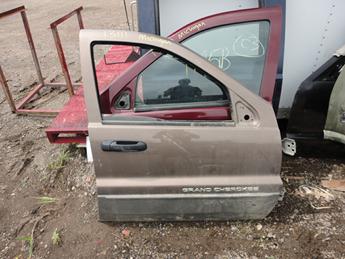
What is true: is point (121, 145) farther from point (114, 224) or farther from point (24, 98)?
point (24, 98)

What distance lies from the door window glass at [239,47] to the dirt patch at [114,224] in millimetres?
1180

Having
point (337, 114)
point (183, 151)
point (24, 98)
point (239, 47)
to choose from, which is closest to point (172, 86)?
point (183, 151)

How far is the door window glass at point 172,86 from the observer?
2362 millimetres

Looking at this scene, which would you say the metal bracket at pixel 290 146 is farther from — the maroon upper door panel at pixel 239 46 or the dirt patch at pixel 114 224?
the maroon upper door panel at pixel 239 46

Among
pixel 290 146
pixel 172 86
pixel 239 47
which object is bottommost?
pixel 290 146

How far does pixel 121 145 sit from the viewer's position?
2.33 meters

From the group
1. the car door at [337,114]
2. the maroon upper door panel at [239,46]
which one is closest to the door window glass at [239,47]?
the maroon upper door panel at [239,46]

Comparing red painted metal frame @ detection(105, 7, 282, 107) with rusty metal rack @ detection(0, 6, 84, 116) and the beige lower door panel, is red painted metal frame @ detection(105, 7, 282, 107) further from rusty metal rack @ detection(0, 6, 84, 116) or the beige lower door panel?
rusty metal rack @ detection(0, 6, 84, 116)

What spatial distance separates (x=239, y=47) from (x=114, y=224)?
1781 mm

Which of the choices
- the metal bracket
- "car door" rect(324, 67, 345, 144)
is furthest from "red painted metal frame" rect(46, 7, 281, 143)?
"car door" rect(324, 67, 345, 144)

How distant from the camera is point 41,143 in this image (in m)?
4.11

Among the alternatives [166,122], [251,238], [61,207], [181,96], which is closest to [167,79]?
[181,96]

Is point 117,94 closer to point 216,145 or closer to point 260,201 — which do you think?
point 216,145

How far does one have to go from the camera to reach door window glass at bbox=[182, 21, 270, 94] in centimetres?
242
